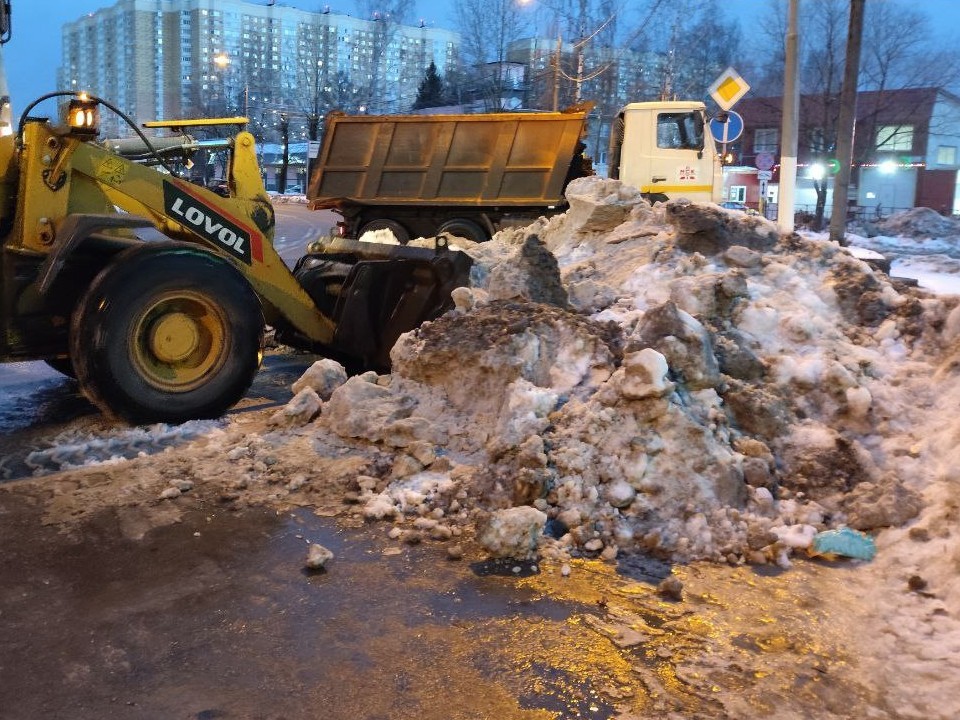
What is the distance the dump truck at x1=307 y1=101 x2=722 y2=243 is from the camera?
Result: 14883 mm

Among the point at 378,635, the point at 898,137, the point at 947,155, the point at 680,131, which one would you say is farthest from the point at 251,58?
the point at 378,635

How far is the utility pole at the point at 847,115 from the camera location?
17562 millimetres

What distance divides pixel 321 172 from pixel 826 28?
27720 millimetres

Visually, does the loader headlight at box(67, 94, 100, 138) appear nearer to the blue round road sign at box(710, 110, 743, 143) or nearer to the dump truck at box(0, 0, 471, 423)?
the dump truck at box(0, 0, 471, 423)

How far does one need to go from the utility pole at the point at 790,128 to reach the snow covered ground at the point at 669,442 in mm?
7057

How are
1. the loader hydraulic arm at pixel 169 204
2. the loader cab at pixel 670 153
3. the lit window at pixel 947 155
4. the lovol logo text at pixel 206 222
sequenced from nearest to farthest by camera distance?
1. the loader hydraulic arm at pixel 169 204
2. the lovol logo text at pixel 206 222
3. the loader cab at pixel 670 153
4. the lit window at pixel 947 155

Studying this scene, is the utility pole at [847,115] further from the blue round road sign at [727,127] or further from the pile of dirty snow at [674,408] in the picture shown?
the pile of dirty snow at [674,408]

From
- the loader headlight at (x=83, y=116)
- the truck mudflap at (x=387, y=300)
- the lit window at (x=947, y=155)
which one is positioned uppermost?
the lit window at (x=947, y=155)

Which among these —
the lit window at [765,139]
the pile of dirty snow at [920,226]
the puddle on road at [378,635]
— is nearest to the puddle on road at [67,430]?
the puddle on road at [378,635]

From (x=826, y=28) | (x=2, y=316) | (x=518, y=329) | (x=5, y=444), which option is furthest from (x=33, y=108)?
(x=826, y=28)

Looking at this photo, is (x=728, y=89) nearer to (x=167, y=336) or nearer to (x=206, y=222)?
(x=206, y=222)

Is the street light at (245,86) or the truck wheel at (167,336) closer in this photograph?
the truck wheel at (167,336)

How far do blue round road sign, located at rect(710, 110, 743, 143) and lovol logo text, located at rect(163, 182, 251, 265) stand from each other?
29.4 feet

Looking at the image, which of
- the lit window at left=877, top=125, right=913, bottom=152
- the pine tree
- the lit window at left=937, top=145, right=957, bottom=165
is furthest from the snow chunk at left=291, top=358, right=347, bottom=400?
the pine tree
